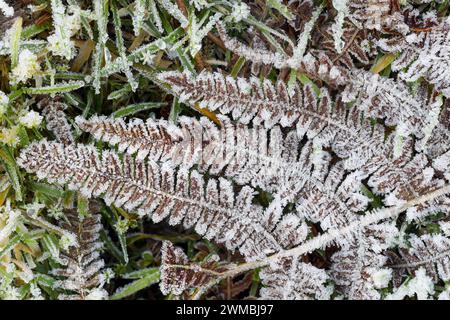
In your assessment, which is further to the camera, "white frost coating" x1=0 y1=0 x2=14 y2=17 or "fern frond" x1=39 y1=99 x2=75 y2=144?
"fern frond" x1=39 y1=99 x2=75 y2=144

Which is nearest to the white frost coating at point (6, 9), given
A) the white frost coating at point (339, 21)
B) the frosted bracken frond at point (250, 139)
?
the frosted bracken frond at point (250, 139)

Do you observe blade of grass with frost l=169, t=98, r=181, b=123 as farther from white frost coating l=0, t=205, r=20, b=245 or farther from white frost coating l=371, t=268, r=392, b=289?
white frost coating l=371, t=268, r=392, b=289

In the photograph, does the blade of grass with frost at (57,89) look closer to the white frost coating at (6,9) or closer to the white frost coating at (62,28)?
the white frost coating at (62,28)

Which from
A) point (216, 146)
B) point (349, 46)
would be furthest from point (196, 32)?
point (349, 46)

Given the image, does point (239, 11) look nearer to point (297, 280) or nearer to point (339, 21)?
point (339, 21)

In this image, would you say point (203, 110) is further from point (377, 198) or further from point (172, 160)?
point (377, 198)

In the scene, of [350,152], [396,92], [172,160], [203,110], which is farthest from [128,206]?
[396,92]

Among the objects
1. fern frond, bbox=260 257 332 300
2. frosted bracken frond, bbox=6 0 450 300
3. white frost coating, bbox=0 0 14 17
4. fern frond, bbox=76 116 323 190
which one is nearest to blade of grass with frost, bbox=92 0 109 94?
frosted bracken frond, bbox=6 0 450 300
